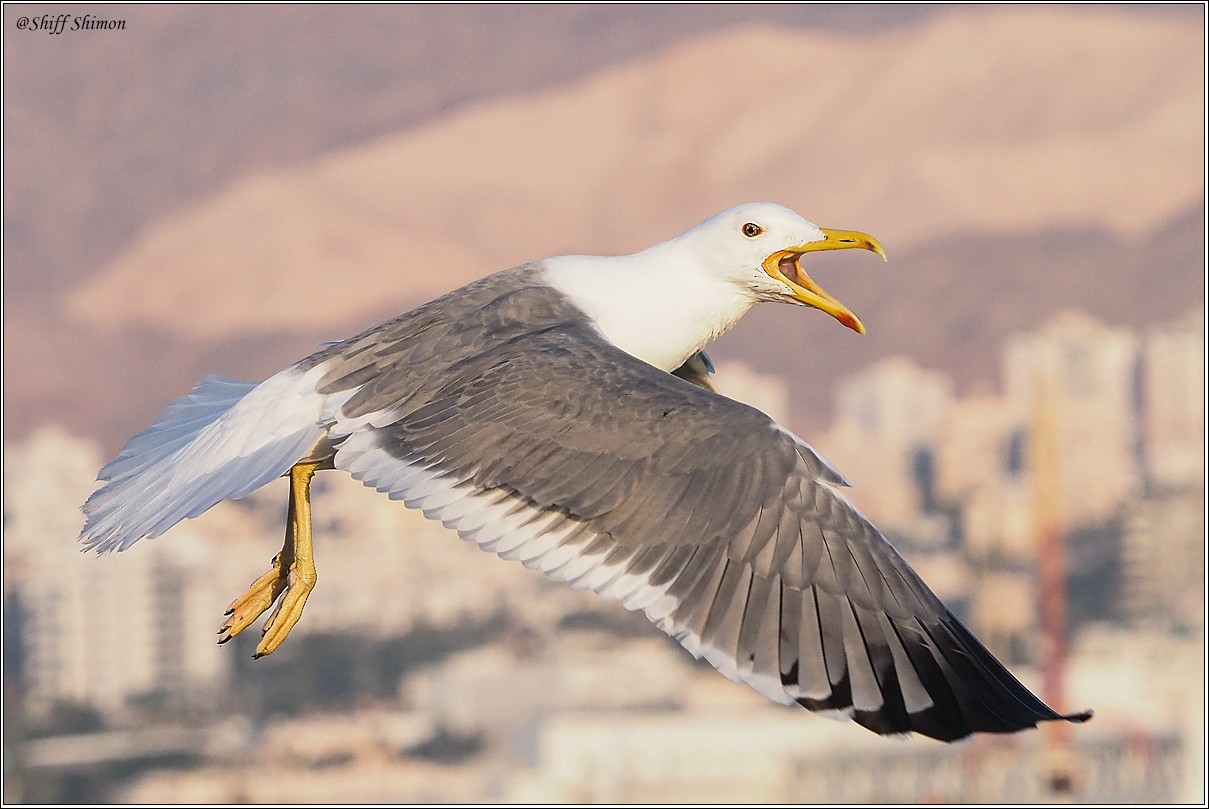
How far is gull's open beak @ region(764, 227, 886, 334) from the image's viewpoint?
16.2 ft

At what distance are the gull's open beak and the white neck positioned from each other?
3.8 inches

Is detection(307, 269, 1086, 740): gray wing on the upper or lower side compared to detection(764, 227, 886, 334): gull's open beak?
lower

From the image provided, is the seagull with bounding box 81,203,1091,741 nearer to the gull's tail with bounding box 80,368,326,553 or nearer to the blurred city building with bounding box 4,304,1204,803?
the gull's tail with bounding box 80,368,326,553

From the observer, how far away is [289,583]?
16.1ft

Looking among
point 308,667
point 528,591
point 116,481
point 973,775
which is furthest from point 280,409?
point 528,591

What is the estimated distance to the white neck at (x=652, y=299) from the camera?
16.2 feet

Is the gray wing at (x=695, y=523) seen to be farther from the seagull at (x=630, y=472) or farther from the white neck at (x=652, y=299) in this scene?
the white neck at (x=652, y=299)

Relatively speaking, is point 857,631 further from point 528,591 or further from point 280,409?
point 528,591

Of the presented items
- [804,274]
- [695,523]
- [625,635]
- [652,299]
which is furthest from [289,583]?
[625,635]

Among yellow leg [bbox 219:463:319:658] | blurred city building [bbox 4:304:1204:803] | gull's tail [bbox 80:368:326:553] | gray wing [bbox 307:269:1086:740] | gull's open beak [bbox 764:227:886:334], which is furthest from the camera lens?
blurred city building [bbox 4:304:1204:803]

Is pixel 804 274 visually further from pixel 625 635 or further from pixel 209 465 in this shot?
pixel 625 635

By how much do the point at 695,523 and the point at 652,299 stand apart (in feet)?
2.82

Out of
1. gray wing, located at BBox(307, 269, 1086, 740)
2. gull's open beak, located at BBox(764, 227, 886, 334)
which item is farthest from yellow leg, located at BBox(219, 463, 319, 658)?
gull's open beak, located at BBox(764, 227, 886, 334)

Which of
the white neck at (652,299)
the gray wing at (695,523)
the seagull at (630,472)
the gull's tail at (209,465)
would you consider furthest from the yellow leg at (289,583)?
the white neck at (652,299)
